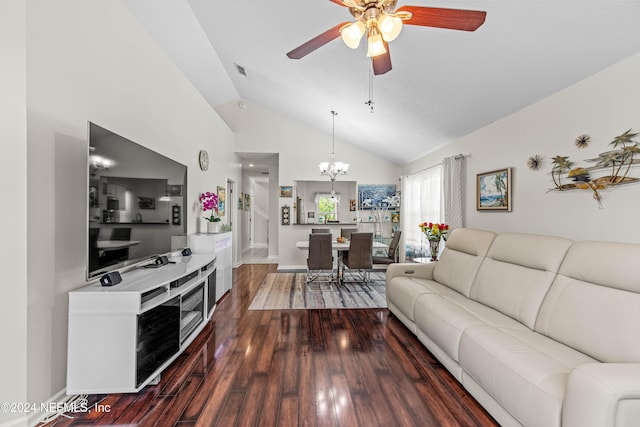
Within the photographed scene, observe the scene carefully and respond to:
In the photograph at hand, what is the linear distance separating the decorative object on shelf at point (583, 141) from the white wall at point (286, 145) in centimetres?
436

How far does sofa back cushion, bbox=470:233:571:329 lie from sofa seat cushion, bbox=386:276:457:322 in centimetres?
40

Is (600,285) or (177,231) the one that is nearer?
(600,285)

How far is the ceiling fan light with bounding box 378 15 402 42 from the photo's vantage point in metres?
1.45

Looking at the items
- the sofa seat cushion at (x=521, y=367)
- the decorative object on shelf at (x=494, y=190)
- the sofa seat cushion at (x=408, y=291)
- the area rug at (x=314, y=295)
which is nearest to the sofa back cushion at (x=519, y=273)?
the sofa seat cushion at (x=521, y=367)

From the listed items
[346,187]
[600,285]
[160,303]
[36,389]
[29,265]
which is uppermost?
[346,187]

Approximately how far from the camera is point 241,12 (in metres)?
2.93

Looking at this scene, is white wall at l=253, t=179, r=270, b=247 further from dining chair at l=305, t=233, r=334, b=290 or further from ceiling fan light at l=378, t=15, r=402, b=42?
ceiling fan light at l=378, t=15, r=402, b=42

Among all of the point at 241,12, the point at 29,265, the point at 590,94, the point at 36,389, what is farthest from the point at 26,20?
the point at 590,94

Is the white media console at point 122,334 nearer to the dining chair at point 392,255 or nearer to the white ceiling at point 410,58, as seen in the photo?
the white ceiling at point 410,58

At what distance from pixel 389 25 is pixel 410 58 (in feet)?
4.44

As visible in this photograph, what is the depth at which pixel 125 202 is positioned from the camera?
2.12 meters

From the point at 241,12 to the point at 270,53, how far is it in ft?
2.25

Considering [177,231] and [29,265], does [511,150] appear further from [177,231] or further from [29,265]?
[29,265]

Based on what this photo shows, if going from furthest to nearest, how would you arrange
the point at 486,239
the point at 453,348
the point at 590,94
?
1. the point at 486,239
2. the point at 590,94
3. the point at 453,348
